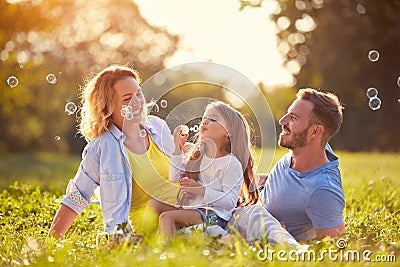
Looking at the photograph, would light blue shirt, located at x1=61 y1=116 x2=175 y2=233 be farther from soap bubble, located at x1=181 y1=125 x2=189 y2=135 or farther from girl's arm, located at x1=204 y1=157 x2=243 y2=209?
girl's arm, located at x1=204 y1=157 x2=243 y2=209

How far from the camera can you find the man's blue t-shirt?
4.39 m

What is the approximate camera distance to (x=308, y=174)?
4.57 m

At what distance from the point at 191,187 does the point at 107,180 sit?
58 centimetres

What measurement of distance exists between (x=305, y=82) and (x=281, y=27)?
205 centimetres

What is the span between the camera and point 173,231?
13.9 ft

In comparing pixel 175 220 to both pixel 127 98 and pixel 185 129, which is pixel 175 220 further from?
pixel 127 98

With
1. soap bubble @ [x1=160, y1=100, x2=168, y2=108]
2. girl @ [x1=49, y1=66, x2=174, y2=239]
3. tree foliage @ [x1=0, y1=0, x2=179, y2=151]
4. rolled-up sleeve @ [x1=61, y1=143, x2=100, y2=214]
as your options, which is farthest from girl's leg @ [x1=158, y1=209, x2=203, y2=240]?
tree foliage @ [x1=0, y1=0, x2=179, y2=151]

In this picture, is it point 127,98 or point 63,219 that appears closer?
point 63,219

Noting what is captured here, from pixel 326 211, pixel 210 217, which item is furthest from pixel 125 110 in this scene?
pixel 326 211

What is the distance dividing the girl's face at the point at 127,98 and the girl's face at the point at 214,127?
1.51 feet

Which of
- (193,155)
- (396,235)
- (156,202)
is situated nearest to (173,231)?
(156,202)

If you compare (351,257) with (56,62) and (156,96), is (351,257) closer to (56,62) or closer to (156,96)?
(156,96)

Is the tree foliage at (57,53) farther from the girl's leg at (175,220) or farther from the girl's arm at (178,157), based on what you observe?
the girl's leg at (175,220)

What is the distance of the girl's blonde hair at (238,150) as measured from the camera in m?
4.76
